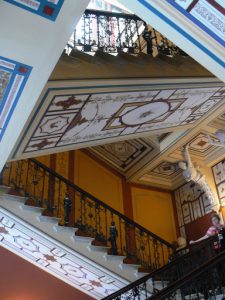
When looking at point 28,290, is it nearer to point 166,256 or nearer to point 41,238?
point 41,238

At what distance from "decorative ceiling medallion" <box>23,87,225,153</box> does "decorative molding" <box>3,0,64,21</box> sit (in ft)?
4.17

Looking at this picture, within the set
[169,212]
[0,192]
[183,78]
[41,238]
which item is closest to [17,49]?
[183,78]

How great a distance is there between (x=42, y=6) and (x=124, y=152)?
6.20m

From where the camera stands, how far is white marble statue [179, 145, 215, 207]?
778 cm

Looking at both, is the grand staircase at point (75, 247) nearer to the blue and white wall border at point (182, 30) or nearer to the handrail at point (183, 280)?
the handrail at point (183, 280)

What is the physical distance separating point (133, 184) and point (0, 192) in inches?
185

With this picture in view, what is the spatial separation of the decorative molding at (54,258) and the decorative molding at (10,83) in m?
2.02

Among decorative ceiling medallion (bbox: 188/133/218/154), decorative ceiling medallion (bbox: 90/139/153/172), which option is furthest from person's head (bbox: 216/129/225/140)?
decorative ceiling medallion (bbox: 90/139/153/172)

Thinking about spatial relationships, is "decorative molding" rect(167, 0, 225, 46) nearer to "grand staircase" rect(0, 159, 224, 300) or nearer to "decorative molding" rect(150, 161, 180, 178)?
"grand staircase" rect(0, 159, 224, 300)

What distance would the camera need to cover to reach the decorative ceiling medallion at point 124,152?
7983 mm

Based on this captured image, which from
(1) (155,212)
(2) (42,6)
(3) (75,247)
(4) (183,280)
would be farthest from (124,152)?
(2) (42,6)

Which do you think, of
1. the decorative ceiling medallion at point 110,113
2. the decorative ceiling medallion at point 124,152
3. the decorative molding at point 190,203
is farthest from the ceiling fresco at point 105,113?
the decorative molding at point 190,203

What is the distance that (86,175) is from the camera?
8.27m

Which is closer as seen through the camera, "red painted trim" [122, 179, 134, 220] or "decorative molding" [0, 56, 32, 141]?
"decorative molding" [0, 56, 32, 141]
